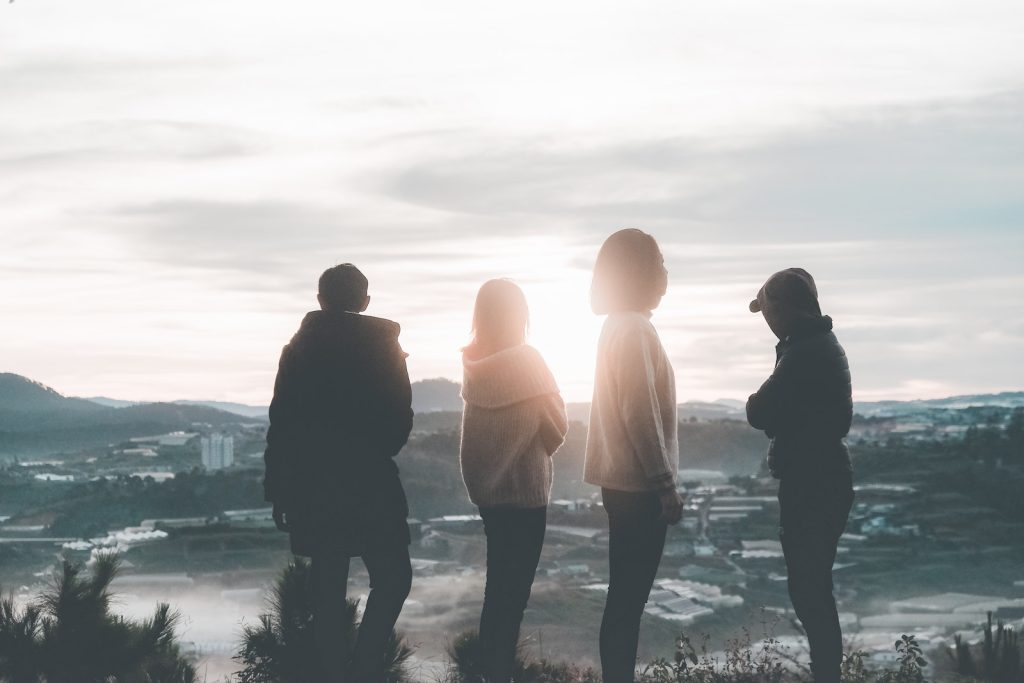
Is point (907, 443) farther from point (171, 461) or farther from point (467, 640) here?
point (467, 640)


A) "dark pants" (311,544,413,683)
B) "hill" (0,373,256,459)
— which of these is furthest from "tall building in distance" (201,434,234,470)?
"dark pants" (311,544,413,683)

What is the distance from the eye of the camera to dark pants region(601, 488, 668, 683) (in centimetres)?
442

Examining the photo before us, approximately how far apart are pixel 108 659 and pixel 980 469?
73.4 metres

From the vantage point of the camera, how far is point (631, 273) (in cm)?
453

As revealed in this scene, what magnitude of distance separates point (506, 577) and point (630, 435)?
84 cm

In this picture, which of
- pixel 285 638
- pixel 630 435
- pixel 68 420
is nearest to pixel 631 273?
pixel 630 435

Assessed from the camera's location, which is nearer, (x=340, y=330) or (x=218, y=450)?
(x=340, y=330)

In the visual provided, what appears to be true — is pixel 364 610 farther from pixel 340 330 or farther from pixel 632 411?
pixel 632 411

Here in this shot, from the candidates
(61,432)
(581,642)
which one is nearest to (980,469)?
(581,642)

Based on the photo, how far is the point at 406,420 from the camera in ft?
15.2

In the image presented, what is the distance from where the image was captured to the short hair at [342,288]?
4.70 metres

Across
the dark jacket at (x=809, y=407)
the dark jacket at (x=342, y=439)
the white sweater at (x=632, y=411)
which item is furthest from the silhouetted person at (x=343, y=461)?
the dark jacket at (x=809, y=407)

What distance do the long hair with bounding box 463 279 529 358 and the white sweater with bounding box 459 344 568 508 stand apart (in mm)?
53

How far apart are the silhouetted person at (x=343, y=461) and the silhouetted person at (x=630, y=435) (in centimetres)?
90
